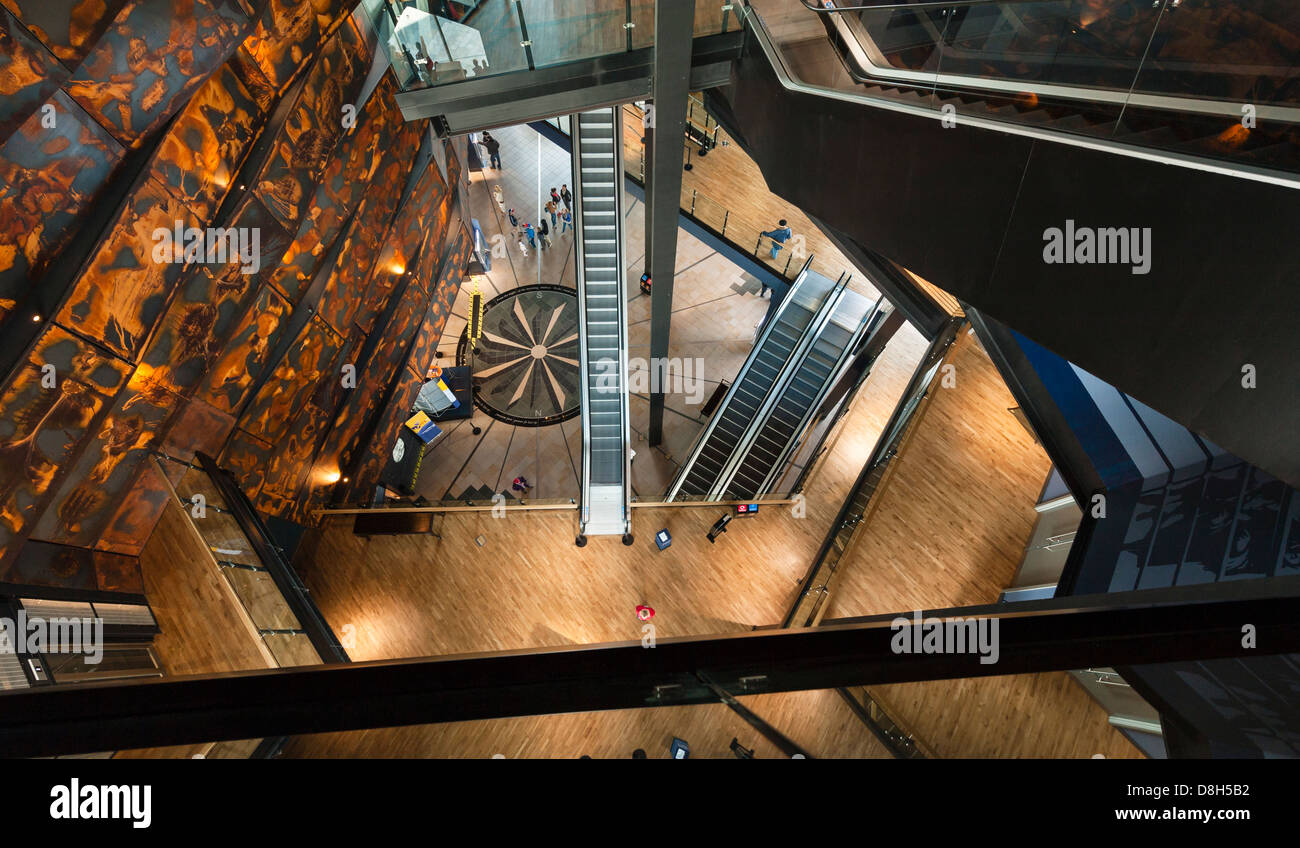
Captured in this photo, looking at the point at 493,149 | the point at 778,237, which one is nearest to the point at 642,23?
the point at 778,237

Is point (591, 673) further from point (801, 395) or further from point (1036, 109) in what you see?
point (801, 395)

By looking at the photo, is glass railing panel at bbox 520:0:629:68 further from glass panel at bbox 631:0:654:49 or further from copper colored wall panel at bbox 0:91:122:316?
copper colored wall panel at bbox 0:91:122:316

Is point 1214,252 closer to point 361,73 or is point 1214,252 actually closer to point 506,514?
point 361,73

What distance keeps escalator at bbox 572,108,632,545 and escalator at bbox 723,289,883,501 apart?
286 cm

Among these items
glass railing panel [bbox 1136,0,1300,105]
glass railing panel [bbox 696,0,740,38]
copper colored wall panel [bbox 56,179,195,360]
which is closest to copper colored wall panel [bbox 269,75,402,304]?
copper colored wall panel [bbox 56,179,195,360]

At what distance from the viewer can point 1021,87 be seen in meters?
3.86

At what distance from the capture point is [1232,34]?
2688 millimetres

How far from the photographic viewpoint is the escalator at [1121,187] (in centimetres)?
258

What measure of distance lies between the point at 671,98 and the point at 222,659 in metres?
8.27
